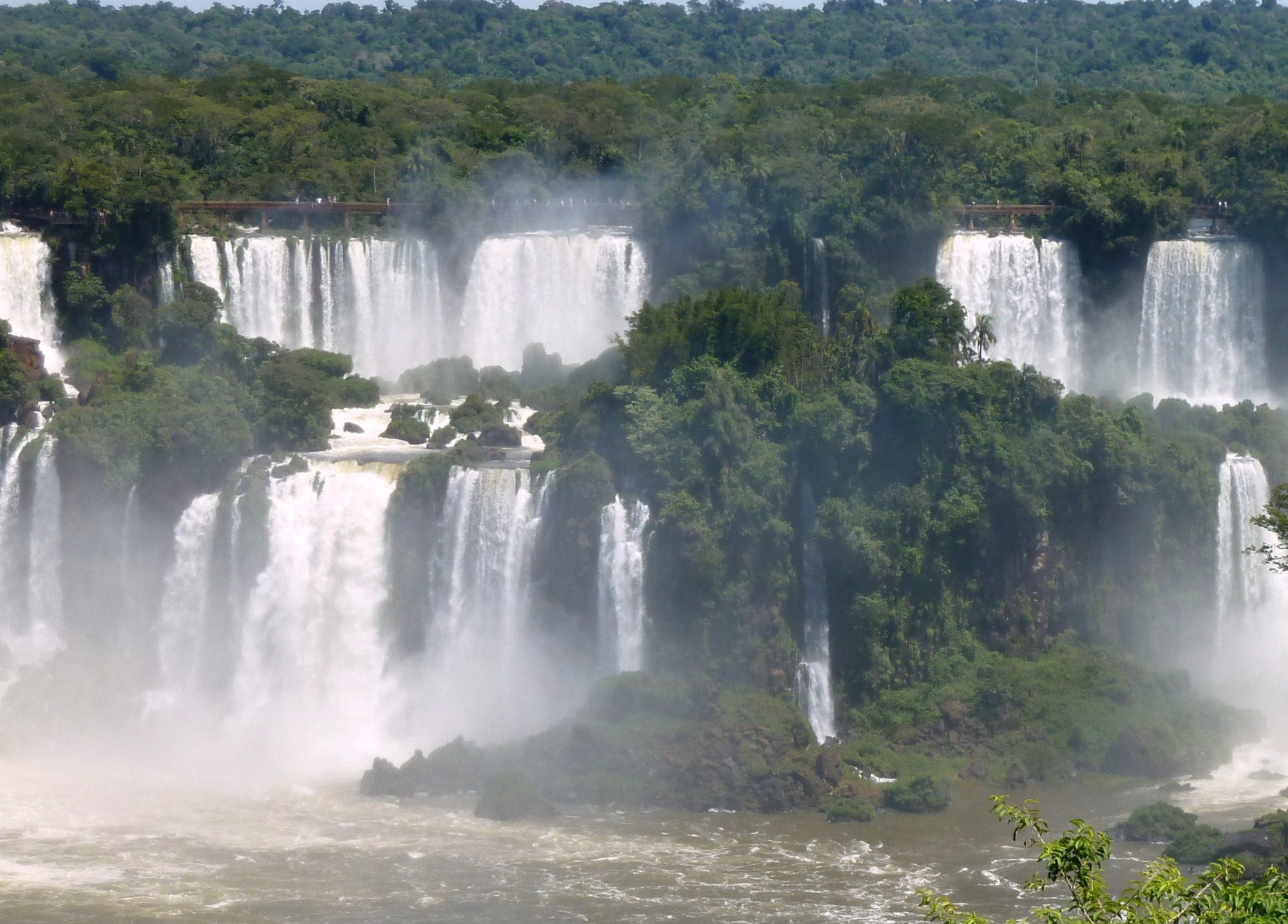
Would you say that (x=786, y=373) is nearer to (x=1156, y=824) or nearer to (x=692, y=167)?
(x=692, y=167)

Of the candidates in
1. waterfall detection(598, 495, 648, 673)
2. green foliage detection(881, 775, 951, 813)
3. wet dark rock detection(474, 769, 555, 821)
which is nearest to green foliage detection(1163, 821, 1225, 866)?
green foliage detection(881, 775, 951, 813)

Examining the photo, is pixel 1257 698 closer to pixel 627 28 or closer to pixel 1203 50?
pixel 1203 50

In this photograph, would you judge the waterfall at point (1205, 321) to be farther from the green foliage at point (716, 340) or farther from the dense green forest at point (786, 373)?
the green foliage at point (716, 340)

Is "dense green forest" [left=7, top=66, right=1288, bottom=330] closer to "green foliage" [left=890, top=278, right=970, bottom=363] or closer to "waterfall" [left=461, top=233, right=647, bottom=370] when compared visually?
"waterfall" [left=461, top=233, right=647, bottom=370]

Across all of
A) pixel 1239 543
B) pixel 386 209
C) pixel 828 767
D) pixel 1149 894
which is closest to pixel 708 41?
pixel 386 209

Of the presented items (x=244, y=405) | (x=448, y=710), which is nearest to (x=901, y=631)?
(x=448, y=710)

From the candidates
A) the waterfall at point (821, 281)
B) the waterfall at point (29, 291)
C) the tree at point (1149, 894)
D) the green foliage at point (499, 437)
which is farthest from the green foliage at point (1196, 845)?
the waterfall at point (29, 291)
